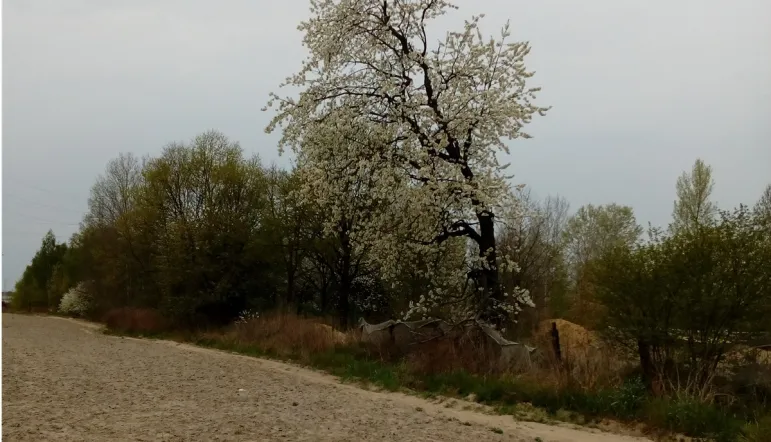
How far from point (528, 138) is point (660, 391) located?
818 cm

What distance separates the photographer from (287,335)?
70.0 feet

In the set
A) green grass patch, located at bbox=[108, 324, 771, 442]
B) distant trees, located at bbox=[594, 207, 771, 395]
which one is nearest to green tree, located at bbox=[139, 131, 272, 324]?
green grass patch, located at bbox=[108, 324, 771, 442]

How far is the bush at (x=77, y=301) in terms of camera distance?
50.9m

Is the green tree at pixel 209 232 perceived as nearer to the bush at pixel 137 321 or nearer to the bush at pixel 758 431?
the bush at pixel 137 321

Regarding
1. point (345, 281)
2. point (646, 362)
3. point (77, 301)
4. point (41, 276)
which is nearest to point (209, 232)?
point (345, 281)

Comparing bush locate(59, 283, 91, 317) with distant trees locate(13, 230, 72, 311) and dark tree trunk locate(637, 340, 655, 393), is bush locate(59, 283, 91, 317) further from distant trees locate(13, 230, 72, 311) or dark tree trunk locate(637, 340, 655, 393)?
dark tree trunk locate(637, 340, 655, 393)

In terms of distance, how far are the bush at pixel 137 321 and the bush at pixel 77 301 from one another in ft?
42.6

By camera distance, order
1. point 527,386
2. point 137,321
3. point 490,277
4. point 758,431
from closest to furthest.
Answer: point 758,431 → point 527,386 → point 490,277 → point 137,321

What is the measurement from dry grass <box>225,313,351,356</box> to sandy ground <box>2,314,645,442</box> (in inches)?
88.5

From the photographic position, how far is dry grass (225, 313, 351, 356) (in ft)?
64.2

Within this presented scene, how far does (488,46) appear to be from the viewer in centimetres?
1688

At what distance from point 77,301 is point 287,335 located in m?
37.9

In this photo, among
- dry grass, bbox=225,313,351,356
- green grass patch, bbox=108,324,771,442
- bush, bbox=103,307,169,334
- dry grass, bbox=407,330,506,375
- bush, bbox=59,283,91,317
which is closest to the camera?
green grass patch, bbox=108,324,771,442

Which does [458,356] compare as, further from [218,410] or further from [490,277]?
[218,410]
